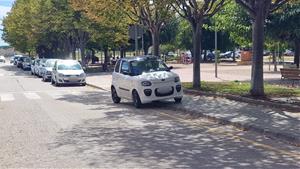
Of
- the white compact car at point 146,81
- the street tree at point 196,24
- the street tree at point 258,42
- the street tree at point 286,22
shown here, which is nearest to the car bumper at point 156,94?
the white compact car at point 146,81

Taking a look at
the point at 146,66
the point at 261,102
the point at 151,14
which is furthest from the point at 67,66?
the point at 261,102

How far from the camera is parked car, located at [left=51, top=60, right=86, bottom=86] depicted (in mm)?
31453

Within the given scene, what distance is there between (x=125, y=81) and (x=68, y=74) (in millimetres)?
14241

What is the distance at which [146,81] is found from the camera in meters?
16.6

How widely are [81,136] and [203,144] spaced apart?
2.79m

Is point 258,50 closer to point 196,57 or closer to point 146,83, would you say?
point 146,83

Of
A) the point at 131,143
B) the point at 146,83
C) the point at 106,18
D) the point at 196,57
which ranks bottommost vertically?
the point at 131,143

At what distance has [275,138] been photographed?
10281mm

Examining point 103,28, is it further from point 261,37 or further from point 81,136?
point 81,136

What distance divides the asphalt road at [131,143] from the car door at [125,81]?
2.01 metres

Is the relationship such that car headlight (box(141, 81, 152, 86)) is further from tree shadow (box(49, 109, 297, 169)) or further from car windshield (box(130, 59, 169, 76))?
tree shadow (box(49, 109, 297, 169))

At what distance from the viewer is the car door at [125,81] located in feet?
58.0

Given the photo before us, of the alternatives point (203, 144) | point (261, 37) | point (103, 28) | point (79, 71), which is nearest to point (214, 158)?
point (203, 144)

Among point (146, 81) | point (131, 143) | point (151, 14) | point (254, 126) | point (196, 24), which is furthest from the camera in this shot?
point (151, 14)
